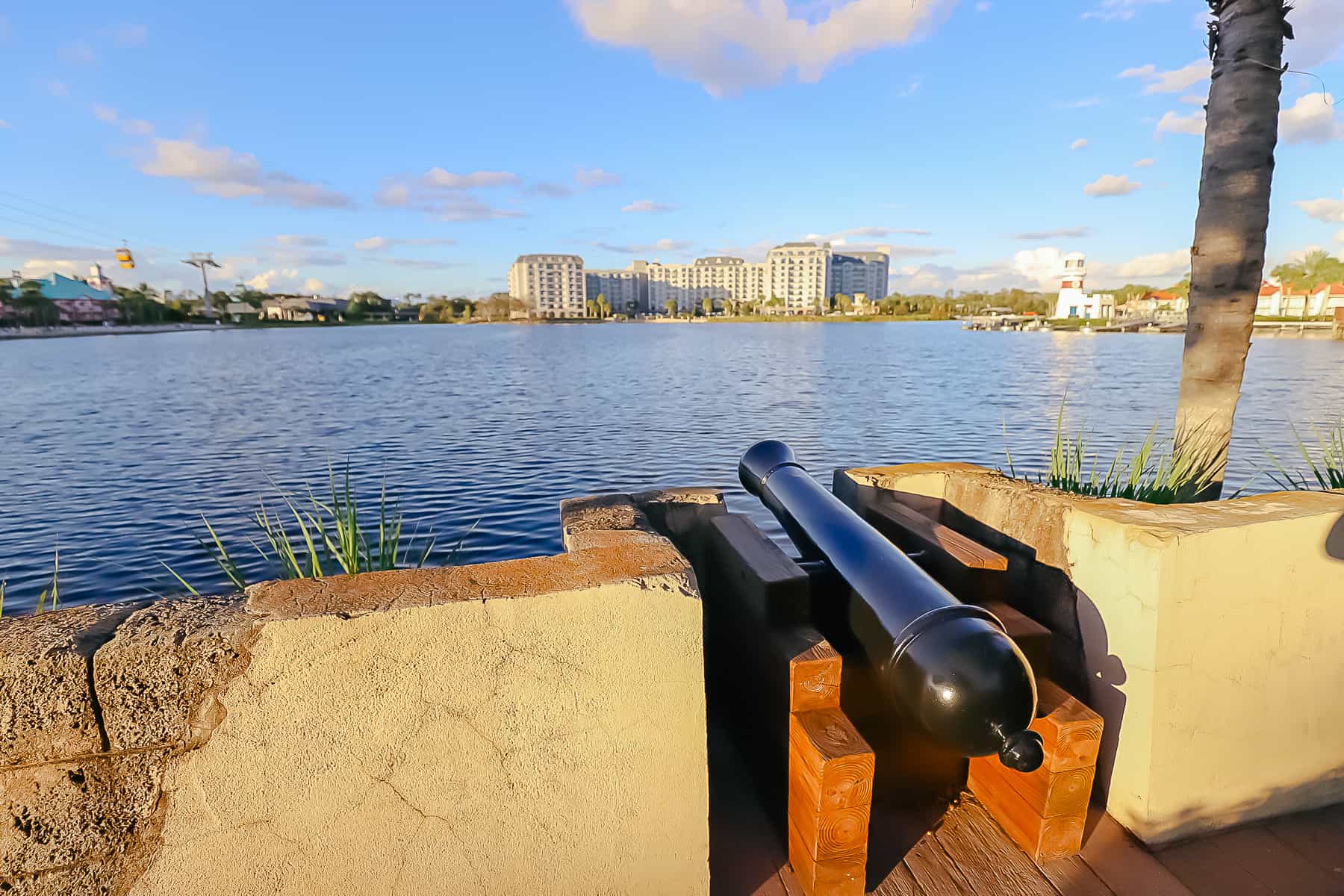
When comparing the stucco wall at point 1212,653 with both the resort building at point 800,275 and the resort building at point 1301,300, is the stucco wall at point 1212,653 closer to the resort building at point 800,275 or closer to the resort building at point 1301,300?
the resort building at point 1301,300

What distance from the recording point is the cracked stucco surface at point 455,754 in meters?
1.40

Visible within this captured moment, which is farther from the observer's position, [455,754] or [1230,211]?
[1230,211]

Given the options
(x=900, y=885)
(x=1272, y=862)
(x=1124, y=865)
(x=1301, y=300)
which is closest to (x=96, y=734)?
(x=900, y=885)

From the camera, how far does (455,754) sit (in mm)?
1503

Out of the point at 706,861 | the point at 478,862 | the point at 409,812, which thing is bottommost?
the point at 706,861

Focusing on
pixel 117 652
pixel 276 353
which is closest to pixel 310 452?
pixel 117 652

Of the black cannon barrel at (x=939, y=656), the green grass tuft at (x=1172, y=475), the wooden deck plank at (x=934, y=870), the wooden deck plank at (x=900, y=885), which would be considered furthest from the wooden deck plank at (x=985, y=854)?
the green grass tuft at (x=1172, y=475)

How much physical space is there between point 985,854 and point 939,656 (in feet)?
2.95

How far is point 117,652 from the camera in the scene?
1.32 meters

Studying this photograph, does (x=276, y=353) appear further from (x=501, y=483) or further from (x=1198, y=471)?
(x=1198, y=471)

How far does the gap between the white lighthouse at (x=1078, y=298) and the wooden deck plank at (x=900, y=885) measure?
4662 inches

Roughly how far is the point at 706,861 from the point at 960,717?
0.74m

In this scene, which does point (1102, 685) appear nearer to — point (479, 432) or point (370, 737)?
point (370, 737)

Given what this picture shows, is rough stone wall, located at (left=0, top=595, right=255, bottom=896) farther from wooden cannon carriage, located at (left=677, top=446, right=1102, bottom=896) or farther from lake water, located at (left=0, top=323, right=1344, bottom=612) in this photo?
lake water, located at (left=0, top=323, right=1344, bottom=612)
